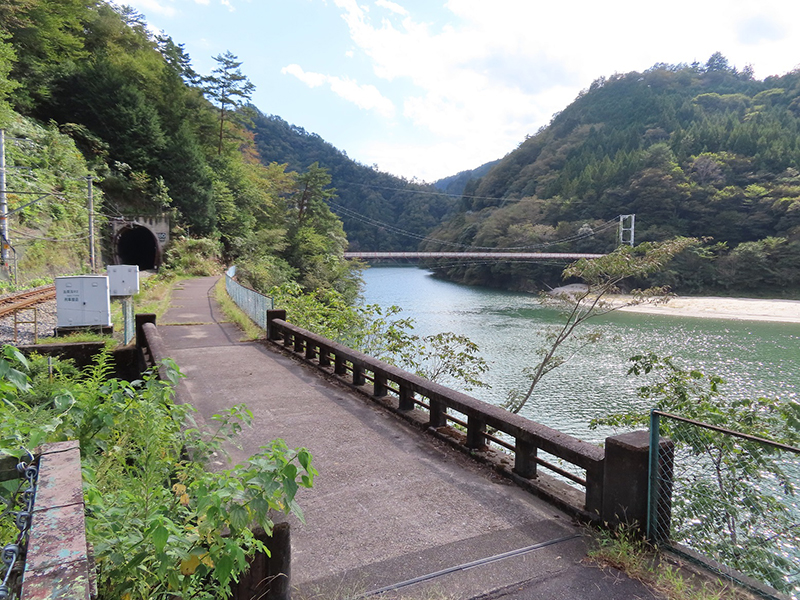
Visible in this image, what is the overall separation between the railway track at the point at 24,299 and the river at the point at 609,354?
11.6 meters

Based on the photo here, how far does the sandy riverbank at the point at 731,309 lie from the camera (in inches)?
1118

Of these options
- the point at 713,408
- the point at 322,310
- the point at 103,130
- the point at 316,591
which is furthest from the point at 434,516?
the point at 103,130

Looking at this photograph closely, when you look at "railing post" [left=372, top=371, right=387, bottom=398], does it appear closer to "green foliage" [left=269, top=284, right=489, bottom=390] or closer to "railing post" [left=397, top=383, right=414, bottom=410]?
"railing post" [left=397, top=383, right=414, bottom=410]

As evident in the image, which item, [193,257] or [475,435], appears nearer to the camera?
[475,435]

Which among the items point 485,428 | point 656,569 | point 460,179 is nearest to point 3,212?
point 485,428

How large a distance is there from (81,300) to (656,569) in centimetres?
1128

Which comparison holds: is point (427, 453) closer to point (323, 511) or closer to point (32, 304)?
point (323, 511)

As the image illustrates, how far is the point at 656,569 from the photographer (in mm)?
2549

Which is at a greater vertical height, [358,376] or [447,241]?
[447,241]

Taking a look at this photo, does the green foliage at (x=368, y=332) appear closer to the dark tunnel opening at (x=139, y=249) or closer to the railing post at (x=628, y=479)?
the railing post at (x=628, y=479)

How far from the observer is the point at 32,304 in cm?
1202

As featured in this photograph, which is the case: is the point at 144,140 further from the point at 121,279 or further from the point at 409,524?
the point at 409,524

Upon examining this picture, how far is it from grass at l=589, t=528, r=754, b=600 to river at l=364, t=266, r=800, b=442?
278 inches

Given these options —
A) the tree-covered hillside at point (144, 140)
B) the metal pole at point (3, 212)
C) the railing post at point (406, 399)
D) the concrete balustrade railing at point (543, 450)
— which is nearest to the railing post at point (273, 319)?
the concrete balustrade railing at point (543, 450)
